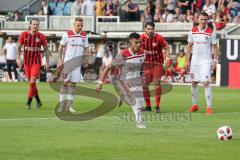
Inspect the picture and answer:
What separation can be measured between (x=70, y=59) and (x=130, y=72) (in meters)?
3.67

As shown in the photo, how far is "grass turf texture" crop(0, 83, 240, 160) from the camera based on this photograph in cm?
1223

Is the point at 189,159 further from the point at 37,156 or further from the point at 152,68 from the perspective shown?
the point at 152,68

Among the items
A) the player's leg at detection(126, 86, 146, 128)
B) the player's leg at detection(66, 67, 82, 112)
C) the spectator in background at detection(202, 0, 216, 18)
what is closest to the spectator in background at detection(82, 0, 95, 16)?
the spectator in background at detection(202, 0, 216, 18)

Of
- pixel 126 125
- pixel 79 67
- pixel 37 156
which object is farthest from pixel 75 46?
pixel 37 156

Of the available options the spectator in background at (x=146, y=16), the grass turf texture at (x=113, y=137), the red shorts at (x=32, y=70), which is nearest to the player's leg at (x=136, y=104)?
the grass turf texture at (x=113, y=137)

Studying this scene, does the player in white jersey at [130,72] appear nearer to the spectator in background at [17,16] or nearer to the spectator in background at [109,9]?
the spectator in background at [109,9]

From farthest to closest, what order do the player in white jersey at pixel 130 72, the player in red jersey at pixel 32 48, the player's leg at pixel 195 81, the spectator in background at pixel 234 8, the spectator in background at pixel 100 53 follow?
the spectator in background at pixel 100 53, the spectator in background at pixel 234 8, the player in red jersey at pixel 32 48, the player's leg at pixel 195 81, the player in white jersey at pixel 130 72

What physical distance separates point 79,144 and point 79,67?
7.12m

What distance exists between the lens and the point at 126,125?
1652 centimetres

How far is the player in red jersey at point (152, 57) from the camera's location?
20.5 m

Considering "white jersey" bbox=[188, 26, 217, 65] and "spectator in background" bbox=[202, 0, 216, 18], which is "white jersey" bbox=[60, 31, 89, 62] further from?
"spectator in background" bbox=[202, 0, 216, 18]

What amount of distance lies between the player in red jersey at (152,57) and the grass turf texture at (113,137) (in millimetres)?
646

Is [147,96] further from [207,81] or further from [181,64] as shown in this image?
[181,64]

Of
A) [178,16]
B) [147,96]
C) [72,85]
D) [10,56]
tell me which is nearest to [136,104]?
[72,85]
